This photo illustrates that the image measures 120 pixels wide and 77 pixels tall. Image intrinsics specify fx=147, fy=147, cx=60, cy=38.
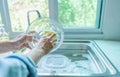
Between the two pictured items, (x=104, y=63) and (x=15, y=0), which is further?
(x=15, y=0)

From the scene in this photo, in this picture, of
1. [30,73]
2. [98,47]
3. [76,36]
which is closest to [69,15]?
[76,36]

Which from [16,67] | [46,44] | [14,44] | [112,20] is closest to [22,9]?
[14,44]

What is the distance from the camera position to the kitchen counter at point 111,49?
916 millimetres

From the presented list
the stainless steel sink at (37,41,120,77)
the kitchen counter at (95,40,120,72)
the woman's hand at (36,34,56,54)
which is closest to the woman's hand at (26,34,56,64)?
the woman's hand at (36,34,56,54)

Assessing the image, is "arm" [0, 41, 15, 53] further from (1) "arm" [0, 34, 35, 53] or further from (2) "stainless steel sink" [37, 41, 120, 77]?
(2) "stainless steel sink" [37, 41, 120, 77]

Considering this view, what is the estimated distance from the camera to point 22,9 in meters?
1.30

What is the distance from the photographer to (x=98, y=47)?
45.0 inches

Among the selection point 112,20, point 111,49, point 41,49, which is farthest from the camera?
point 112,20

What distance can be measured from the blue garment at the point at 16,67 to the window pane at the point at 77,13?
83 cm

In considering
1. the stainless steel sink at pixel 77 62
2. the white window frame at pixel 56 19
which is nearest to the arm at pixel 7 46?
the stainless steel sink at pixel 77 62

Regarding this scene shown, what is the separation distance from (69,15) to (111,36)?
42 cm

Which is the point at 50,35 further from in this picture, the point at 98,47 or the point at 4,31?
the point at 4,31

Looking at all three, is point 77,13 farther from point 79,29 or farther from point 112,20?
point 112,20

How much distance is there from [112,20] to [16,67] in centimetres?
98
